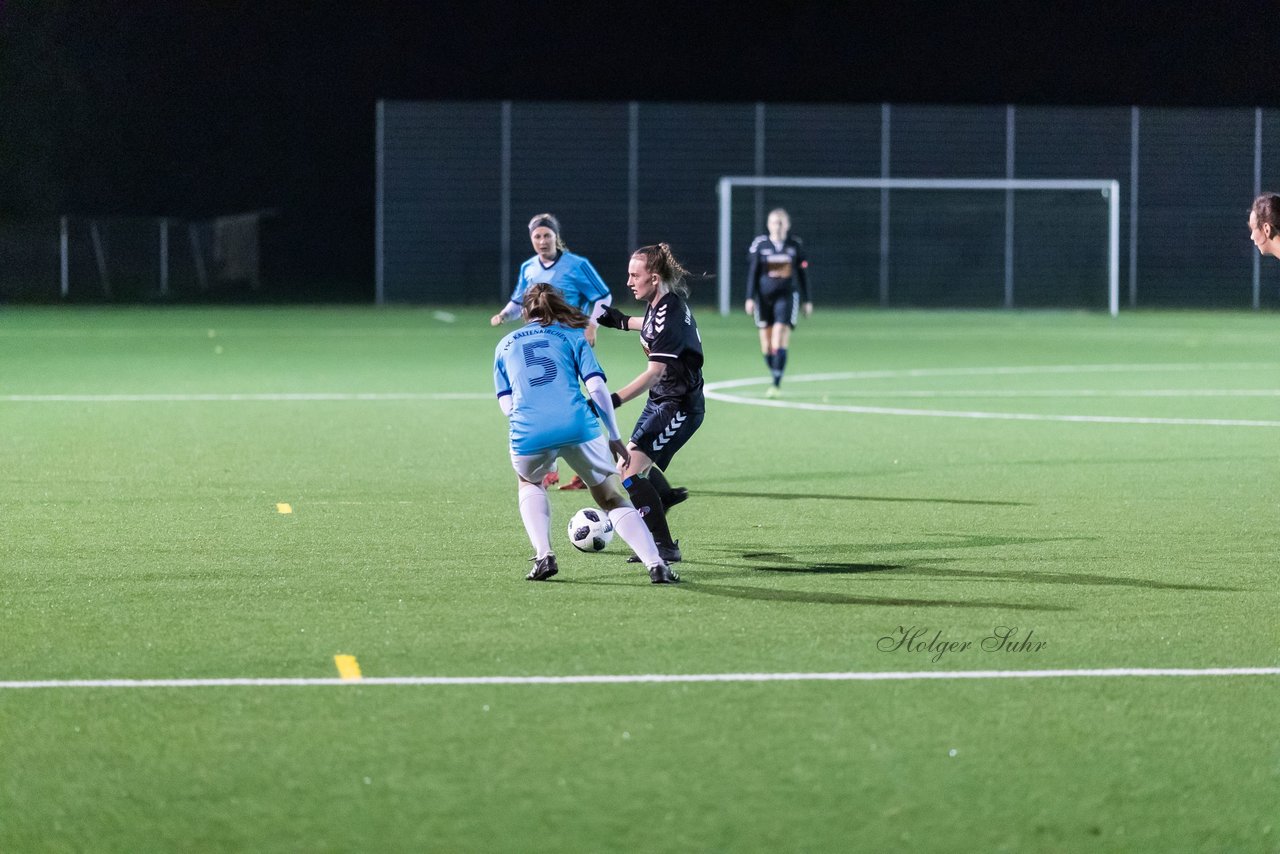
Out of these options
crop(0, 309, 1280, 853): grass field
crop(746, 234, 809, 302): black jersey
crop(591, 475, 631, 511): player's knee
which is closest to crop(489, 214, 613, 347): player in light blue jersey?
crop(0, 309, 1280, 853): grass field

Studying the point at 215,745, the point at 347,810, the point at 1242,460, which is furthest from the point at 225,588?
the point at 1242,460

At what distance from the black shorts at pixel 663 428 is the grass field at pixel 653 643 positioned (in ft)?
1.86

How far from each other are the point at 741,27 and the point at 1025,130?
11.4 m

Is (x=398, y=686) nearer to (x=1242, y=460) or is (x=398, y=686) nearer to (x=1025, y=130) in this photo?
(x=1242, y=460)

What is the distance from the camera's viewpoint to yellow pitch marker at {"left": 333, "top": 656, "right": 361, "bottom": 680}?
22.4 feet

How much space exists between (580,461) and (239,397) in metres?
11.2

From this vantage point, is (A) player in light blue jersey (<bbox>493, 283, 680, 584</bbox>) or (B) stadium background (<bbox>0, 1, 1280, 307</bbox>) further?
(B) stadium background (<bbox>0, 1, 1280, 307</bbox>)

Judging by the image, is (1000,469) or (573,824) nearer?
(573,824)

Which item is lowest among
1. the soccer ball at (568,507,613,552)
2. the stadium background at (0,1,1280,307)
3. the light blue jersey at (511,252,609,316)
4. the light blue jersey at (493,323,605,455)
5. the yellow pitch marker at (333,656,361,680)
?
the yellow pitch marker at (333,656,361,680)

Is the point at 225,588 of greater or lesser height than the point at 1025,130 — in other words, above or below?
below

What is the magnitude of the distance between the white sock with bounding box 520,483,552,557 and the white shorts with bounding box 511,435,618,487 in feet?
0.29

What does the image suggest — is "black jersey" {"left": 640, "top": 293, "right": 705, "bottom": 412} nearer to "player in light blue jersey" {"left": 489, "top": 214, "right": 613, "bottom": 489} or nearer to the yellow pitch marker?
the yellow pitch marker

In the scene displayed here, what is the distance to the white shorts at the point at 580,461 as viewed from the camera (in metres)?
8.77

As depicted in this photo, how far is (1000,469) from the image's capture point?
13.5 metres
